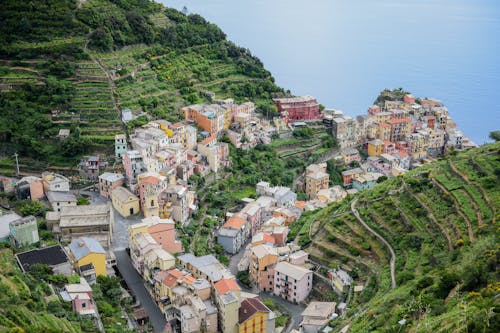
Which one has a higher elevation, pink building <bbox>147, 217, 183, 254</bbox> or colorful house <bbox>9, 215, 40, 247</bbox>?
colorful house <bbox>9, 215, 40, 247</bbox>

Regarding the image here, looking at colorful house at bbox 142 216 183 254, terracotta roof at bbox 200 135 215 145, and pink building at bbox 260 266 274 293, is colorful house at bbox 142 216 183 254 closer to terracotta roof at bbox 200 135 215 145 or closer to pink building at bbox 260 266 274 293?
pink building at bbox 260 266 274 293

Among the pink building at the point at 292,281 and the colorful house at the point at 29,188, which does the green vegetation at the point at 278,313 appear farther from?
the colorful house at the point at 29,188

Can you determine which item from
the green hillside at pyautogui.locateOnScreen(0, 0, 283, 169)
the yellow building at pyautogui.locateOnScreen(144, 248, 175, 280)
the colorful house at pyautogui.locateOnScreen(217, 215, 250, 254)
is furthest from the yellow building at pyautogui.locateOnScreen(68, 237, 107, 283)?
the green hillside at pyautogui.locateOnScreen(0, 0, 283, 169)

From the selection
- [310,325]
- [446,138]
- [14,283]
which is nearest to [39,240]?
[14,283]

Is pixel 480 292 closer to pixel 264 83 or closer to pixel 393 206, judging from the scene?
pixel 393 206

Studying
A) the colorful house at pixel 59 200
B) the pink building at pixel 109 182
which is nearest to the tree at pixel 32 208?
the colorful house at pixel 59 200
